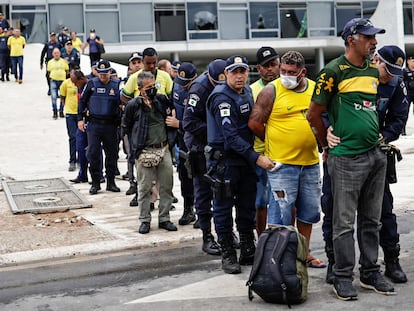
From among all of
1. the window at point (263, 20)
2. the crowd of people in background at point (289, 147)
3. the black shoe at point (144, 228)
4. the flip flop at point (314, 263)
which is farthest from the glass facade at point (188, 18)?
the flip flop at point (314, 263)

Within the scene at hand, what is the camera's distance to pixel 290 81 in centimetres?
598

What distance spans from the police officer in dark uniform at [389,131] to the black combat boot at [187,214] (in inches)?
114

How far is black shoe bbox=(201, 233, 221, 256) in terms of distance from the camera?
284 inches

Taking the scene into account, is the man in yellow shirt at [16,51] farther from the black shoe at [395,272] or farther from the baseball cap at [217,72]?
the black shoe at [395,272]

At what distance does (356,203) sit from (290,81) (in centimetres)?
116

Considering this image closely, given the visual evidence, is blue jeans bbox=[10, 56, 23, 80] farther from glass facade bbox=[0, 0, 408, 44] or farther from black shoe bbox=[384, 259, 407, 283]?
black shoe bbox=[384, 259, 407, 283]

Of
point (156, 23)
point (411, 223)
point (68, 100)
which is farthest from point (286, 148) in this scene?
point (156, 23)

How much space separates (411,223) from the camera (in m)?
8.29

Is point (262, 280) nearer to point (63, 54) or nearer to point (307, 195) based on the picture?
point (307, 195)

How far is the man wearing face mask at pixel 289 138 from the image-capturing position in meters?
6.03

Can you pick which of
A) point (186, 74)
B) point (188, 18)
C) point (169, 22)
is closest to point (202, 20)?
point (188, 18)

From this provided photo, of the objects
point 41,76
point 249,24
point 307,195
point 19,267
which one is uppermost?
point 249,24

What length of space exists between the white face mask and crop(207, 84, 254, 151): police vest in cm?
57

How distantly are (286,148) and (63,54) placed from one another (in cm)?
1764
